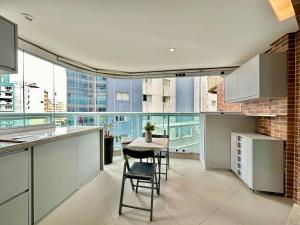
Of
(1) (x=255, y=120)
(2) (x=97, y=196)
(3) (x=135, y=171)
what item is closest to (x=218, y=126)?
(1) (x=255, y=120)

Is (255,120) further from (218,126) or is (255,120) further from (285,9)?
(285,9)

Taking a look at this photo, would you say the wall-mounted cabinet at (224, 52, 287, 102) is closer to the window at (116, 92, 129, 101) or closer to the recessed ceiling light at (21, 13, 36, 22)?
the recessed ceiling light at (21, 13, 36, 22)

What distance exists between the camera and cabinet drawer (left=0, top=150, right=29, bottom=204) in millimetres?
1706

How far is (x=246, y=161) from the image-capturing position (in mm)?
3205

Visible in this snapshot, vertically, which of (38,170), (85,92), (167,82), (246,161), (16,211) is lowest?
(16,211)

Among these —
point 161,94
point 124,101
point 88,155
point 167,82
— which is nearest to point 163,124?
point 161,94

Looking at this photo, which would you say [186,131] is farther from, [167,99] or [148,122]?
[148,122]

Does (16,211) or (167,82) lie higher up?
(167,82)

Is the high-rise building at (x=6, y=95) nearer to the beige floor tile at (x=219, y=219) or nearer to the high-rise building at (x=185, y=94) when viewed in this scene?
the beige floor tile at (x=219, y=219)

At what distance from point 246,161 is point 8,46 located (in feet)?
12.6

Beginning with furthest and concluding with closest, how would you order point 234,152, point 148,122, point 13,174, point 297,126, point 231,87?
point 231,87 → point 234,152 → point 148,122 → point 297,126 → point 13,174

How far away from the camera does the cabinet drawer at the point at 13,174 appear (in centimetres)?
171

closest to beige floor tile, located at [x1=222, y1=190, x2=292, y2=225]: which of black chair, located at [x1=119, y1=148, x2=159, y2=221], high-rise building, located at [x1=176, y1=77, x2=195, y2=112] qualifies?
black chair, located at [x1=119, y1=148, x2=159, y2=221]

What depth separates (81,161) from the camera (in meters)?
3.14
